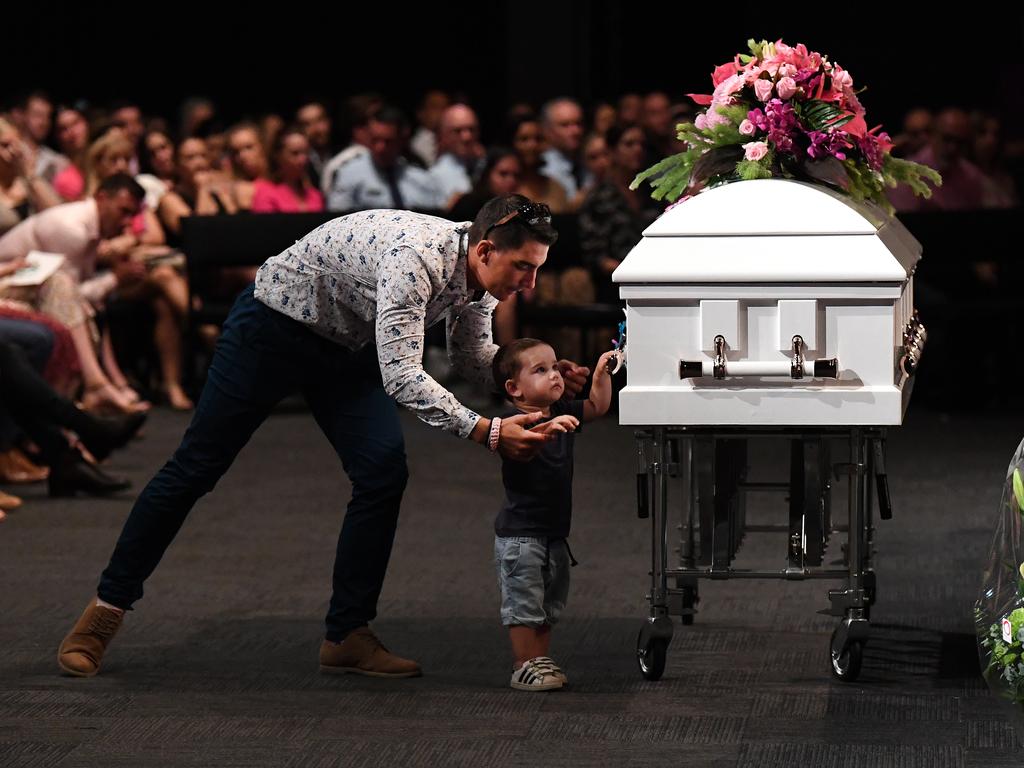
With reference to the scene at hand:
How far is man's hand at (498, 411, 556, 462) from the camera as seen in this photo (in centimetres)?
402

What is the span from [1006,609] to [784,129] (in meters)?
1.30

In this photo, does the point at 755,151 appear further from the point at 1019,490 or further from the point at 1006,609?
the point at 1006,609

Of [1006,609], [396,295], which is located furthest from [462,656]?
[1006,609]

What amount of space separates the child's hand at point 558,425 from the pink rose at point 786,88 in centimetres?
87

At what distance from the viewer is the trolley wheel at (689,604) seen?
4.66 meters

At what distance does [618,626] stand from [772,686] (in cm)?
71

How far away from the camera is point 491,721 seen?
400 centimetres

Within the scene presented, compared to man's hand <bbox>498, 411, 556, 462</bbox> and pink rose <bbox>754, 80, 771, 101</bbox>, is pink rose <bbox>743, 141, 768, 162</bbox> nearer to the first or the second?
pink rose <bbox>754, 80, 771, 101</bbox>

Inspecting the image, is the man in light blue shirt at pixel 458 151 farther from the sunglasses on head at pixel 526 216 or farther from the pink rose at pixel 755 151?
the sunglasses on head at pixel 526 216

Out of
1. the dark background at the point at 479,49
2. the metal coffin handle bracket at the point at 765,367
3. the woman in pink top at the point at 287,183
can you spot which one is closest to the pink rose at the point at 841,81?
the metal coffin handle bracket at the point at 765,367

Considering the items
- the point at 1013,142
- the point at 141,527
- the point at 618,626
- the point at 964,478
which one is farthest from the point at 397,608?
the point at 1013,142

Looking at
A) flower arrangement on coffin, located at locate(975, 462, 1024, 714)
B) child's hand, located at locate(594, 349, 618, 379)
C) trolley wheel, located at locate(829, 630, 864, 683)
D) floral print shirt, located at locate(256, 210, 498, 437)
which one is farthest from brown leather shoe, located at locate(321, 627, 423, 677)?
flower arrangement on coffin, located at locate(975, 462, 1024, 714)

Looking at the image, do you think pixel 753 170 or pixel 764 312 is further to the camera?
pixel 753 170

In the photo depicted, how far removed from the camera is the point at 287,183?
32.8ft
